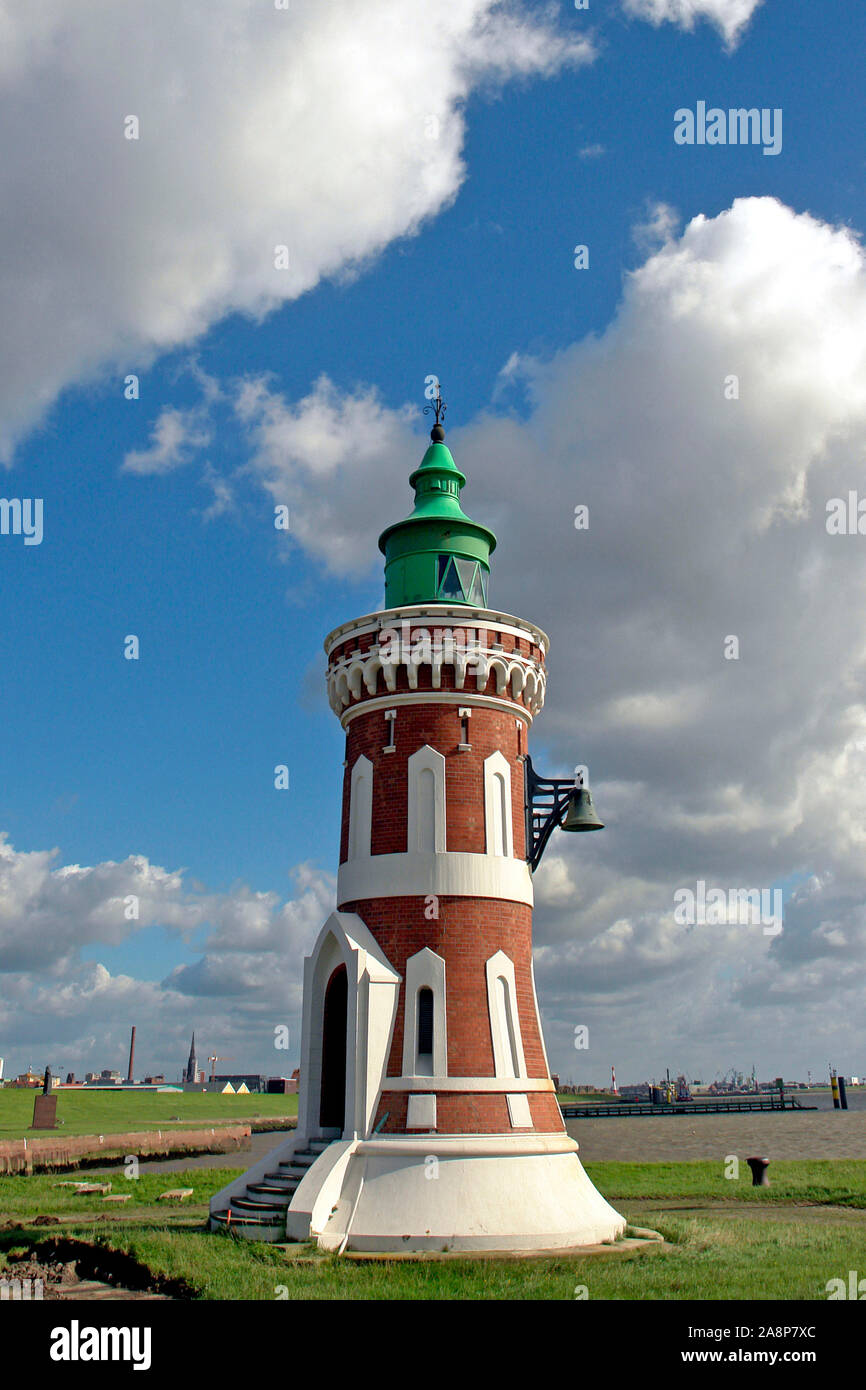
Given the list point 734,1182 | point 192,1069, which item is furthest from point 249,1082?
point 734,1182

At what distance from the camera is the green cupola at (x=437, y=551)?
22.2m

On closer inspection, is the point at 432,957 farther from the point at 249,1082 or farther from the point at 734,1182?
the point at 249,1082

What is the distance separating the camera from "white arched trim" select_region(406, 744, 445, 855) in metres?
20.2

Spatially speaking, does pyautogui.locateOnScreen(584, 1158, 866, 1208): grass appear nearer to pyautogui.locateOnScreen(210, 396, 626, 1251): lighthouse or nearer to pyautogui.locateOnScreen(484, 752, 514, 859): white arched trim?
pyautogui.locateOnScreen(210, 396, 626, 1251): lighthouse

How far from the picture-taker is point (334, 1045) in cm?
2111

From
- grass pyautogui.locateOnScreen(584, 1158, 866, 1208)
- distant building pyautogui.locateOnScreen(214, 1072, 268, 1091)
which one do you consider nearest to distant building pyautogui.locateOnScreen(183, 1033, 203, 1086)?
distant building pyautogui.locateOnScreen(214, 1072, 268, 1091)

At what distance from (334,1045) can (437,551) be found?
1105 centimetres

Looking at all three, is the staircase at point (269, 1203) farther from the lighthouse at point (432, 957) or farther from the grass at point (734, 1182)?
the grass at point (734, 1182)

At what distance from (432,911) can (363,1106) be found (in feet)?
12.6

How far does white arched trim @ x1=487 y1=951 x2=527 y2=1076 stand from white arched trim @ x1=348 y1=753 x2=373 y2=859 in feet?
11.8

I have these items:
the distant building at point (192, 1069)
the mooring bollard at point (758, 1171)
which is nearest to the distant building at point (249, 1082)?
the distant building at point (192, 1069)
